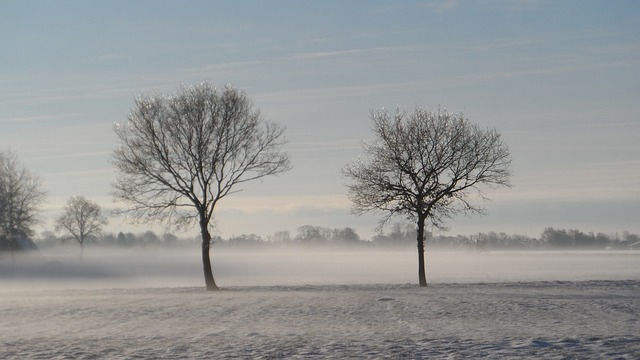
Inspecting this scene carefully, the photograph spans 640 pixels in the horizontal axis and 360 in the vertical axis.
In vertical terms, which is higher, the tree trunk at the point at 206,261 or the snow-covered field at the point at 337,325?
the tree trunk at the point at 206,261

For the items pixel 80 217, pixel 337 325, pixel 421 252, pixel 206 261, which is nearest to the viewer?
pixel 337 325

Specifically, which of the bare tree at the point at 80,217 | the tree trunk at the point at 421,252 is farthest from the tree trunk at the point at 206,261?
the bare tree at the point at 80,217

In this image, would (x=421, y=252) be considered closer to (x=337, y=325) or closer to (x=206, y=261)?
(x=206, y=261)

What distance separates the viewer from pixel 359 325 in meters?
23.0

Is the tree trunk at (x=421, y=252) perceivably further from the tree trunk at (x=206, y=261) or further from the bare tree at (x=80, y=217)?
the bare tree at (x=80, y=217)

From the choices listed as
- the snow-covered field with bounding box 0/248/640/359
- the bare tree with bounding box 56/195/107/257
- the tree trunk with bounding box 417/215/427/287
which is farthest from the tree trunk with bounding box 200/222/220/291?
the bare tree with bounding box 56/195/107/257

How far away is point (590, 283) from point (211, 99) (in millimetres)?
23432

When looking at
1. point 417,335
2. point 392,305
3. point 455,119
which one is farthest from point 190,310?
point 455,119

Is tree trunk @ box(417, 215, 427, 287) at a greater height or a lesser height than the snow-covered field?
greater

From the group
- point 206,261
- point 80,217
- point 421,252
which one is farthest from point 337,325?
point 80,217

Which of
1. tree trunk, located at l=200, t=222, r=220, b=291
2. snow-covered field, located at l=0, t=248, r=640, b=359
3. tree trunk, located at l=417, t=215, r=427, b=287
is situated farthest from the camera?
tree trunk, located at l=200, t=222, r=220, b=291

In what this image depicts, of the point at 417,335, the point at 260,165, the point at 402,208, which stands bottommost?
the point at 417,335

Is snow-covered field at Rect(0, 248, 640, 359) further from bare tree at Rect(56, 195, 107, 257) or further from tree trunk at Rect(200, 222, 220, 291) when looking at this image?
bare tree at Rect(56, 195, 107, 257)

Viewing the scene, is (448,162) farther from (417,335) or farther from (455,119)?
Result: (417,335)
